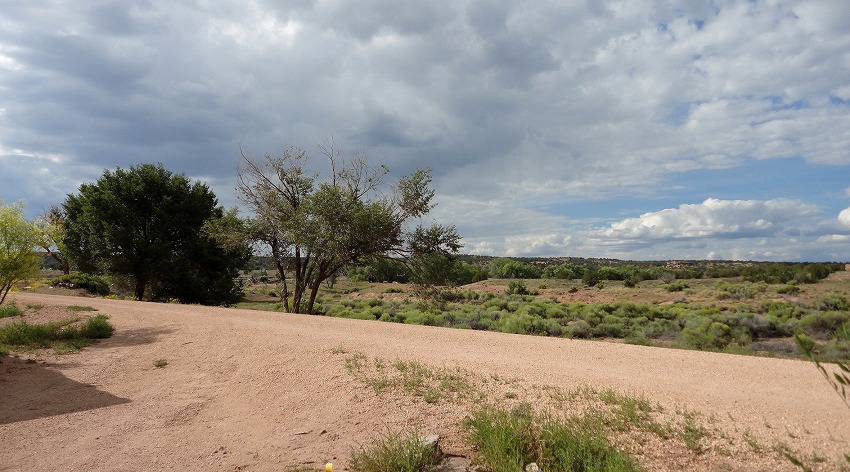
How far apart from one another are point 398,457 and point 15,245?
15158mm

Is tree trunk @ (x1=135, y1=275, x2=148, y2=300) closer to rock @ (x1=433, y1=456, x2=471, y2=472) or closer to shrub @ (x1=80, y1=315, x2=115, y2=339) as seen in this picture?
shrub @ (x1=80, y1=315, x2=115, y2=339)

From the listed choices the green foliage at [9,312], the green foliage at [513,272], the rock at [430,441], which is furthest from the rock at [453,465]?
the green foliage at [513,272]

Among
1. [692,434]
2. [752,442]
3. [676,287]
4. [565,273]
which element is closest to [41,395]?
[692,434]

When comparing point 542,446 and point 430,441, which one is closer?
point 542,446

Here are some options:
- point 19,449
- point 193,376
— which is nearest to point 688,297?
point 193,376

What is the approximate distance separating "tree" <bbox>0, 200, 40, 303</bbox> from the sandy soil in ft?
14.6

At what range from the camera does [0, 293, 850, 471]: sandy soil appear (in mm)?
6168

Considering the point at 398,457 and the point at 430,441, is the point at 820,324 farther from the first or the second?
the point at 398,457

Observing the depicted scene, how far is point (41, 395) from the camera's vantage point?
880cm

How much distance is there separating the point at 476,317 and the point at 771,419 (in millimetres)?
16946

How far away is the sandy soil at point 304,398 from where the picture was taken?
20.2 feet

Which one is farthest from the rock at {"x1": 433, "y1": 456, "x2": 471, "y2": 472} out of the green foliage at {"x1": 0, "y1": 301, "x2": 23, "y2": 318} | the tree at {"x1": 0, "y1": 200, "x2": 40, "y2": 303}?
the green foliage at {"x1": 0, "y1": 301, "x2": 23, "y2": 318}

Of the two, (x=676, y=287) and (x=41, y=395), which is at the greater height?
(x=676, y=287)

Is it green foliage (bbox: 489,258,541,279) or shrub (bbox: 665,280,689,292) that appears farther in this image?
green foliage (bbox: 489,258,541,279)
